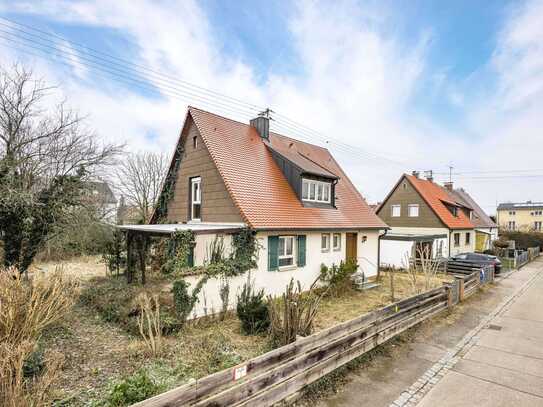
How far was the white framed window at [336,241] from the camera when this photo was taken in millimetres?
13641

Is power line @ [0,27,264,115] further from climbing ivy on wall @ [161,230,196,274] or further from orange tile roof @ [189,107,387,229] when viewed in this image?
climbing ivy on wall @ [161,230,196,274]

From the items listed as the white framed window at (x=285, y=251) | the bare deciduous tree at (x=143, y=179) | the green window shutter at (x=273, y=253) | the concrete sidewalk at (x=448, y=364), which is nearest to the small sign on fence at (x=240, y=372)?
the concrete sidewalk at (x=448, y=364)

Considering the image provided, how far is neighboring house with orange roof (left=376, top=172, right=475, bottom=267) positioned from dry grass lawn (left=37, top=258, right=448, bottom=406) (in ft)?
62.4

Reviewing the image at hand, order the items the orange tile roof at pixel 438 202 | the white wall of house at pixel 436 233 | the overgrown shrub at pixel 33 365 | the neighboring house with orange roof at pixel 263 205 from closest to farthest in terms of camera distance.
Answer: the overgrown shrub at pixel 33 365 → the neighboring house with orange roof at pixel 263 205 → the white wall of house at pixel 436 233 → the orange tile roof at pixel 438 202

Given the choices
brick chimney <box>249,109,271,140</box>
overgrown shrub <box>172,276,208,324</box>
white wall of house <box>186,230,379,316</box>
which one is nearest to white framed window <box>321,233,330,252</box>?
white wall of house <box>186,230,379,316</box>

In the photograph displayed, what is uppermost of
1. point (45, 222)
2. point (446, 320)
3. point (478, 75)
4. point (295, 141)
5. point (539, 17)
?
point (478, 75)

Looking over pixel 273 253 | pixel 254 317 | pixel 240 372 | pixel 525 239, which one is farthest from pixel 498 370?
pixel 525 239

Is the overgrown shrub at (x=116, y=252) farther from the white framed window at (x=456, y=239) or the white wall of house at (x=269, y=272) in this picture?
the white framed window at (x=456, y=239)

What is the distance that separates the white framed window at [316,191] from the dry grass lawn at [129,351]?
5.65 meters

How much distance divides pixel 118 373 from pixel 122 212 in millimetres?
21751

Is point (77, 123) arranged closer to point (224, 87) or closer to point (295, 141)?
point (224, 87)

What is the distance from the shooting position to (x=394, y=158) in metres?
27.1

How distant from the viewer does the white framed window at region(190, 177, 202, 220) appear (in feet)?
44.1

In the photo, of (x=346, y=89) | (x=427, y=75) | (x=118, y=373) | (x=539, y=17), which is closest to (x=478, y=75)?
(x=427, y=75)
